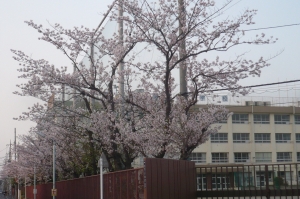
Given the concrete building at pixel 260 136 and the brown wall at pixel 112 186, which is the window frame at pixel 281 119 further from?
the brown wall at pixel 112 186

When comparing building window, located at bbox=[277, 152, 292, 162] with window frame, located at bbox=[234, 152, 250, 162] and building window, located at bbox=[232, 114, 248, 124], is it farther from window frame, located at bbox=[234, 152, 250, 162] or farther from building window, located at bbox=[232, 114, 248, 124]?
building window, located at bbox=[232, 114, 248, 124]

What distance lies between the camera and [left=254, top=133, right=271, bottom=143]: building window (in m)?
38.4

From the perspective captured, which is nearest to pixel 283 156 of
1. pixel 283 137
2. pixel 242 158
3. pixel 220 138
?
pixel 283 137

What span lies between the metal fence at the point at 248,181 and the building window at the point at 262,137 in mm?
21931

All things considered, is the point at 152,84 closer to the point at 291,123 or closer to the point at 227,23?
the point at 227,23

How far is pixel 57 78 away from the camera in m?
17.0

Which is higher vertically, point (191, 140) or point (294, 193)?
point (191, 140)

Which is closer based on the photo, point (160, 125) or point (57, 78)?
point (160, 125)

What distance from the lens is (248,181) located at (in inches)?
611

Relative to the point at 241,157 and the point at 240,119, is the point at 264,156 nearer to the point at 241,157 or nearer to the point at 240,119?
the point at 241,157

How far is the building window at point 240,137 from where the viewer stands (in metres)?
39.6

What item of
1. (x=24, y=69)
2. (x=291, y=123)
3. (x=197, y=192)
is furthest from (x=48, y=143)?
(x=291, y=123)

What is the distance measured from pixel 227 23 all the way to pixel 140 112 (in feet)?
15.0

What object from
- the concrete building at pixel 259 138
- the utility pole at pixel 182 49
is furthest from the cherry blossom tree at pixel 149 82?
the concrete building at pixel 259 138
